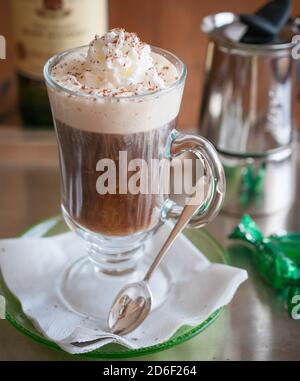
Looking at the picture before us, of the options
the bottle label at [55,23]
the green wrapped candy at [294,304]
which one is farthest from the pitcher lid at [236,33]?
the green wrapped candy at [294,304]

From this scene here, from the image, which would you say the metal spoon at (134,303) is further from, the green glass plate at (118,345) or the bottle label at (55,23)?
the bottle label at (55,23)

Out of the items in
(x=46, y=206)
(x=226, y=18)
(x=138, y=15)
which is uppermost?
(x=226, y=18)

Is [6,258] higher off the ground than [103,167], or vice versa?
[103,167]

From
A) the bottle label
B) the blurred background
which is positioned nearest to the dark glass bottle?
the bottle label

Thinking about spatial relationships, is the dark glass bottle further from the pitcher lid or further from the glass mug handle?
the glass mug handle

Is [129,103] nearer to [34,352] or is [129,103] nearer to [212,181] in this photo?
[212,181]
